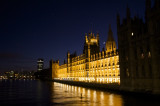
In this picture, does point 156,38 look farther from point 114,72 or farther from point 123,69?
point 114,72

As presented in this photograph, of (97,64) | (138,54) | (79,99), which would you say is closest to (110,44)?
(97,64)

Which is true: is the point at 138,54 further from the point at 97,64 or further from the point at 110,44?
the point at 110,44

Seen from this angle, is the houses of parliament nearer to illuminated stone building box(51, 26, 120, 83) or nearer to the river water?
illuminated stone building box(51, 26, 120, 83)

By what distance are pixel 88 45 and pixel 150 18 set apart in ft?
232

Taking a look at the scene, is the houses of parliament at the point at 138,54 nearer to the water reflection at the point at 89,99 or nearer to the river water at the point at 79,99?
the river water at the point at 79,99

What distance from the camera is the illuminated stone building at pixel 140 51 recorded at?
51031 millimetres

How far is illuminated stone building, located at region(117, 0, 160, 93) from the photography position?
167ft

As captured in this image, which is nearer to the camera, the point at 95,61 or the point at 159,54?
the point at 159,54

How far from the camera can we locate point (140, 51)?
57969 millimetres

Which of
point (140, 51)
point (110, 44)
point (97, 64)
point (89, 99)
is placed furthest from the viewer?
point (110, 44)

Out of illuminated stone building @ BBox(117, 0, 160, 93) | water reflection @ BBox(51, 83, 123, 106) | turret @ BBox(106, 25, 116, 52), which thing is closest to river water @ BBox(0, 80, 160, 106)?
water reflection @ BBox(51, 83, 123, 106)

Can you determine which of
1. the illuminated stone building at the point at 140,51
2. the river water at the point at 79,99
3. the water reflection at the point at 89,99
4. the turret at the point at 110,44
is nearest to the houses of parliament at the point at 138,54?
the illuminated stone building at the point at 140,51

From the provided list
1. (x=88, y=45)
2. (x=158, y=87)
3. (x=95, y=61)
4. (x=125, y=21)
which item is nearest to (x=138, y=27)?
(x=125, y=21)

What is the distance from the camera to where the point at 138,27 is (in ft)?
208
